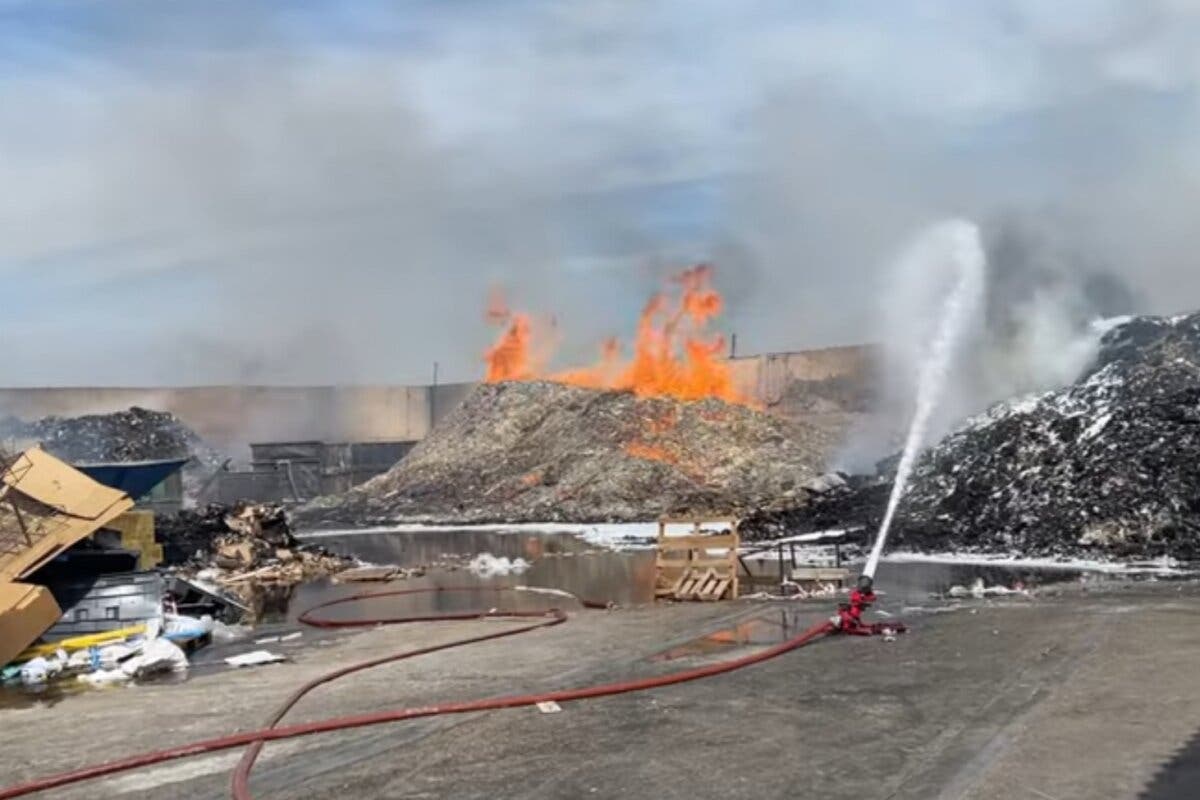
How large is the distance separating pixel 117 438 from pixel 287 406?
15.9m

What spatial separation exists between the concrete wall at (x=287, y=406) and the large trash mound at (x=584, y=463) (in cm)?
1061

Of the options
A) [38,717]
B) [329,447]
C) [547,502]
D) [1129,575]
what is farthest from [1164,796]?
[329,447]

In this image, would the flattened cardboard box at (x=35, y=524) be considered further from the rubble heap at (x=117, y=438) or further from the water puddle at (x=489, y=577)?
the rubble heap at (x=117, y=438)

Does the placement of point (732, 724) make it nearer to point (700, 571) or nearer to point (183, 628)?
point (183, 628)

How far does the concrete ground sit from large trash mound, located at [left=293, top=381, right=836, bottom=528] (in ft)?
60.0

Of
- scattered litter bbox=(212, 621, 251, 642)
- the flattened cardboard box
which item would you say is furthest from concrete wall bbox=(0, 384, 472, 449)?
the flattened cardboard box

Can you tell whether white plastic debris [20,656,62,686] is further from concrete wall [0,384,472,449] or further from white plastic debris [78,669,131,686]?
concrete wall [0,384,472,449]

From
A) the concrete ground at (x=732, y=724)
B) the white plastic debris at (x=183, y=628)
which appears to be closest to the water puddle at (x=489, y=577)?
the white plastic debris at (x=183, y=628)

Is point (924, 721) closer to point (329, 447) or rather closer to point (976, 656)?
point (976, 656)

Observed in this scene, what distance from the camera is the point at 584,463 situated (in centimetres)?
3484

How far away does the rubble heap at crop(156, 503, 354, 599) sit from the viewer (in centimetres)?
1888

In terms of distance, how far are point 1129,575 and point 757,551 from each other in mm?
5654

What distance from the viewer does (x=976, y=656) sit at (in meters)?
9.41

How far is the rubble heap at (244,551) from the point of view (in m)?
18.9
